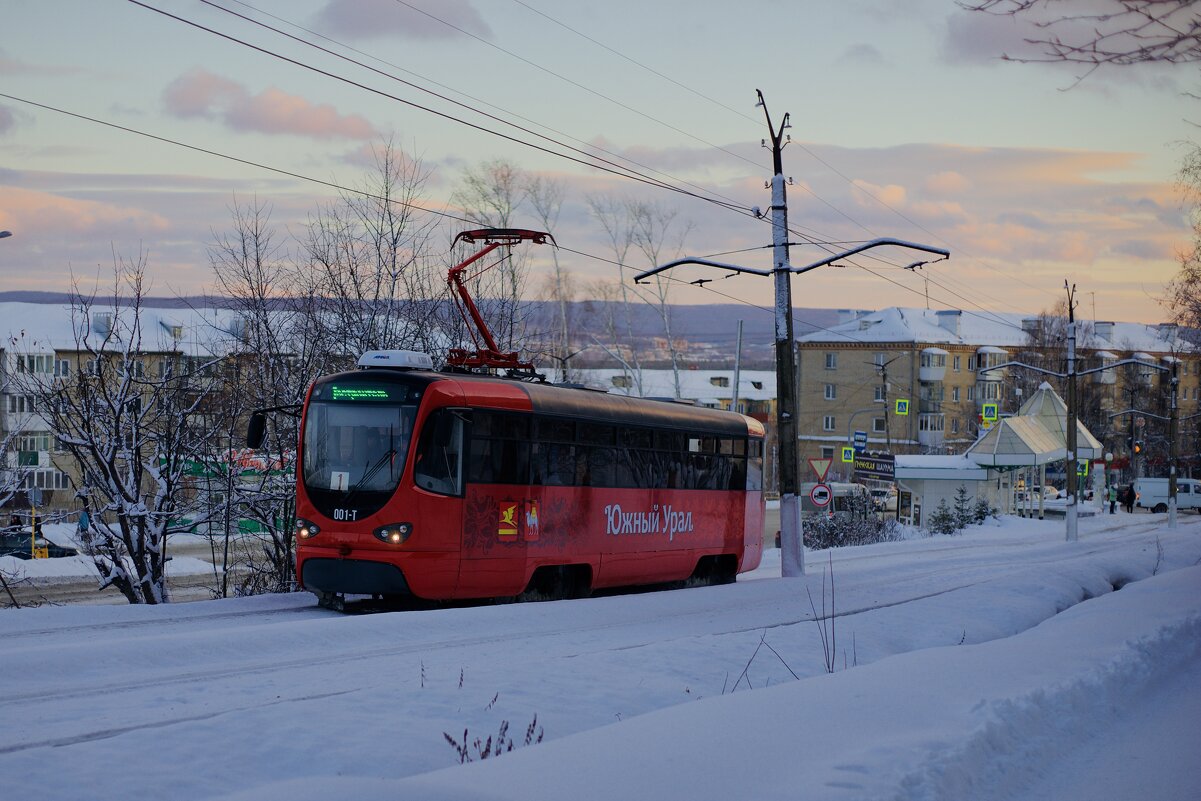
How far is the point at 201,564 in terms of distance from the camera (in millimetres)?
43344

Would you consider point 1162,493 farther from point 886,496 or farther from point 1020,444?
point 1020,444

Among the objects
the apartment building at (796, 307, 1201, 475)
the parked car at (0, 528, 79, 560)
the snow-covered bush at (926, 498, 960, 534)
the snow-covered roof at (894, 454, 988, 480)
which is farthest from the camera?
the apartment building at (796, 307, 1201, 475)

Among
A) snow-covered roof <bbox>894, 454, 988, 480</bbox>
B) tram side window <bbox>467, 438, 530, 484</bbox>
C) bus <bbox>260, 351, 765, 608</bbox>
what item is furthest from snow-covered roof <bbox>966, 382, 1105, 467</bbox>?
tram side window <bbox>467, 438, 530, 484</bbox>

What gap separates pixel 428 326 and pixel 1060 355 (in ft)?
304

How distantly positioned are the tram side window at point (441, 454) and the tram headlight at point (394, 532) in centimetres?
53

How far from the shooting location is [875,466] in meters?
39.7

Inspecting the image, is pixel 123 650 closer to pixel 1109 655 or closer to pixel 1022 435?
pixel 1109 655

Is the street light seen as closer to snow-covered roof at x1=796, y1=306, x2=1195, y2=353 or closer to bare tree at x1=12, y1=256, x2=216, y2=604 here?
bare tree at x1=12, y1=256, x2=216, y2=604

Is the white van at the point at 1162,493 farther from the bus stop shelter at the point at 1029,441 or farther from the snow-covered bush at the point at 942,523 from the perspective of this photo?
the snow-covered bush at the point at 942,523

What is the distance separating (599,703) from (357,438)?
285 inches

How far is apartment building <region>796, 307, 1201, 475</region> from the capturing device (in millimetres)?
105000

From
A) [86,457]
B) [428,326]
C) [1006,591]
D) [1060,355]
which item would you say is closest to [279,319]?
[428,326]

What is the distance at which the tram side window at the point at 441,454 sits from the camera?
15.6 m

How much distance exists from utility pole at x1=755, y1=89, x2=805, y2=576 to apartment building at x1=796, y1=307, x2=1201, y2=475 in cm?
7889
